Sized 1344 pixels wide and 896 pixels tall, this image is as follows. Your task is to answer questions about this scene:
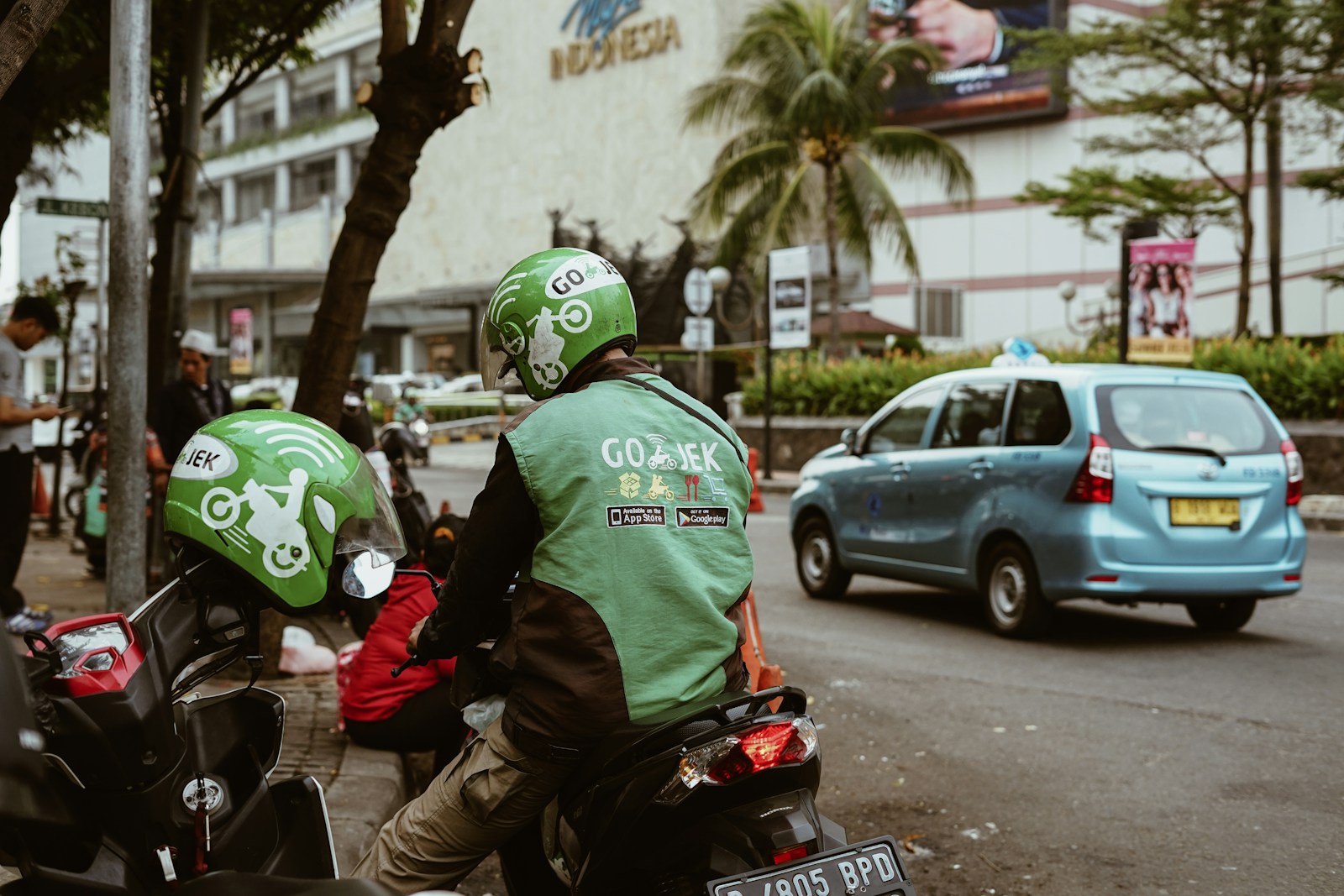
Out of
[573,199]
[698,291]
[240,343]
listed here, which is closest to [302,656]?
[698,291]

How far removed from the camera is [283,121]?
231 feet

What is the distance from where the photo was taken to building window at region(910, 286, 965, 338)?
44.0 m

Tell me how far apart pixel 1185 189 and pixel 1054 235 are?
12.7 metres

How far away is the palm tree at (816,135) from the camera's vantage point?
28859 mm

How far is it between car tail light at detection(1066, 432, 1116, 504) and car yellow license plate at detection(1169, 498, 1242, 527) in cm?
39

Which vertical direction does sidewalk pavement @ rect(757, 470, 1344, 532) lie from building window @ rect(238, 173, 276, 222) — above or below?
below

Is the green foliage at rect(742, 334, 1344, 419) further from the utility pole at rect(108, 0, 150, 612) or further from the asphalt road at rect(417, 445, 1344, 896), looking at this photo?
the utility pole at rect(108, 0, 150, 612)

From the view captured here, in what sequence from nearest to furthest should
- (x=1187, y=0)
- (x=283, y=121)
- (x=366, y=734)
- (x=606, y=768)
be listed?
1. (x=606, y=768)
2. (x=366, y=734)
3. (x=1187, y=0)
4. (x=283, y=121)

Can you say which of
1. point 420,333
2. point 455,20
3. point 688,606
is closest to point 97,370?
point 455,20

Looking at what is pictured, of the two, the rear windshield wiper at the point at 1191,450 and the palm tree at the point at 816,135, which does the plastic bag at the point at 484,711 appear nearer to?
the rear windshield wiper at the point at 1191,450

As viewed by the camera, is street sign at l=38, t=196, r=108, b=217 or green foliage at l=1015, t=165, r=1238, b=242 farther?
green foliage at l=1015, t=165, r=1238, b=242

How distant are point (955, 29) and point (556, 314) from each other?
45111mm

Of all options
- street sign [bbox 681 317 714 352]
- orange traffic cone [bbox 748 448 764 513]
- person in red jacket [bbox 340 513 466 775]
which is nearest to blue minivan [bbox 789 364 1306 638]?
orange traffic cone [bbox 748 448 764 513]

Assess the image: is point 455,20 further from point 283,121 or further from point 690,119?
point 283,121
